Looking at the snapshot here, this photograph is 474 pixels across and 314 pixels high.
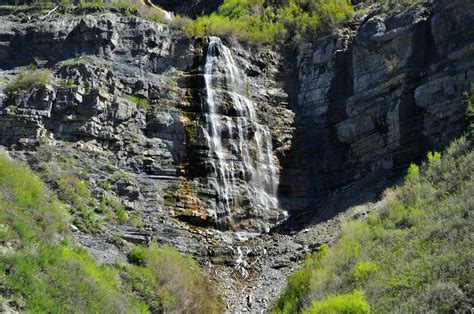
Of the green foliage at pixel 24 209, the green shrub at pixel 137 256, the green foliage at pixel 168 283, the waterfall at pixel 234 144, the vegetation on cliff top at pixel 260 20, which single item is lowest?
the green foliage at pixel 168 283

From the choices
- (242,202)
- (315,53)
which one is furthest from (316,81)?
(242,202)

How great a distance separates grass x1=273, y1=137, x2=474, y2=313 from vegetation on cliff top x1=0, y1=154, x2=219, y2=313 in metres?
3.75

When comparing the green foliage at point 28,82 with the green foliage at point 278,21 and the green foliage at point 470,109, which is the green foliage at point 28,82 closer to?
the green foliage at point 278,21

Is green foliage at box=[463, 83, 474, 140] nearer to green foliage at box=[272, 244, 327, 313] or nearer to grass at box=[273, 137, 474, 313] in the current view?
grass at box=[273, 137, 474, 313]

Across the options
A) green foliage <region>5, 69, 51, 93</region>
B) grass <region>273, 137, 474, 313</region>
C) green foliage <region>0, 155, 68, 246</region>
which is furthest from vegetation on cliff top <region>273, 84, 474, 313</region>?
green foliage <region>5, 69, 51, 93</region>

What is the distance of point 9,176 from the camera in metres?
18.2

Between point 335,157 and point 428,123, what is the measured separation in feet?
18.4

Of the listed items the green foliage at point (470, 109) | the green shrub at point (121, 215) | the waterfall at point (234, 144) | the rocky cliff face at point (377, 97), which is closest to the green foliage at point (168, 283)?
the green shrub at point (121, 215)

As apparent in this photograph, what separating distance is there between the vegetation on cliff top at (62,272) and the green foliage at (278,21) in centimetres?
1766

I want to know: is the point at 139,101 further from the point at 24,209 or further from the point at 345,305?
the point at 345,305

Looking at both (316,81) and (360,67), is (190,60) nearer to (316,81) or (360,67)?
(316,81)

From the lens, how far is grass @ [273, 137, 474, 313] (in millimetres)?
14530

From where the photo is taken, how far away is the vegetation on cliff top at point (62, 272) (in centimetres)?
1399

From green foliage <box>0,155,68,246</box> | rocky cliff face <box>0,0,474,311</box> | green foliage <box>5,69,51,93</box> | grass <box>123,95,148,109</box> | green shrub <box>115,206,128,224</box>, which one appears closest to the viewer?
green foliage <box>0,155,68,246</box>
